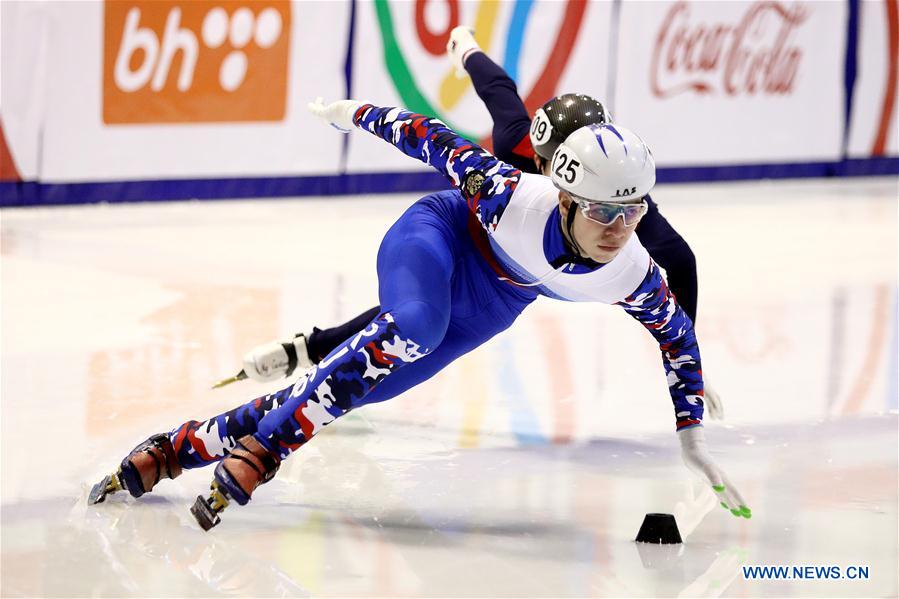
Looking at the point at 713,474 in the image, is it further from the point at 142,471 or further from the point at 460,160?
the point at 142,471

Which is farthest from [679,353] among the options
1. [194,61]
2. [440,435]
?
[194,61]

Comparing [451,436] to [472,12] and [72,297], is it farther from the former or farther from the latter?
[472,12]

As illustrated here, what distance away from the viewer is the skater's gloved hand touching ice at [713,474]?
3656 mm

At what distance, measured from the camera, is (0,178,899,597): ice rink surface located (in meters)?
3.43

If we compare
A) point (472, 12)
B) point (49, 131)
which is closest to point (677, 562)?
point (49, 131)

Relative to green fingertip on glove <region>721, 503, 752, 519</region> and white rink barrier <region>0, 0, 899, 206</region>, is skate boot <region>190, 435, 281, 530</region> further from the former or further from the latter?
white rink barrier <region>0, 0, 899, 206</region>

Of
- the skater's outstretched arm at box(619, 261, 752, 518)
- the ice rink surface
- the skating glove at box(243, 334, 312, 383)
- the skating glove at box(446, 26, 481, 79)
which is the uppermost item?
the skating glove at box(446, 26, 481, 79)

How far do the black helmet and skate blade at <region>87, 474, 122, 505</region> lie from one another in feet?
5.03

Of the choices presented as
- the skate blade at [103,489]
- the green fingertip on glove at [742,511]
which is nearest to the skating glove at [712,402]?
the green fingertip on glove at [742,511]

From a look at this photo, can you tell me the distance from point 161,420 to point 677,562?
1.77m

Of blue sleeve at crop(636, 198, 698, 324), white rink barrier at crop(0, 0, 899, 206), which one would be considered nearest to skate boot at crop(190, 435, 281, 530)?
blue sleeve at crop(636, 198, 698, 324)

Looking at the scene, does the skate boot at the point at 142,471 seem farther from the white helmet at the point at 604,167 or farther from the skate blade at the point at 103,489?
the white helmet at the point at 604,167

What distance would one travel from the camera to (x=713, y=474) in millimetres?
3662

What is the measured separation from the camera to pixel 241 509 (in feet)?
12.4
